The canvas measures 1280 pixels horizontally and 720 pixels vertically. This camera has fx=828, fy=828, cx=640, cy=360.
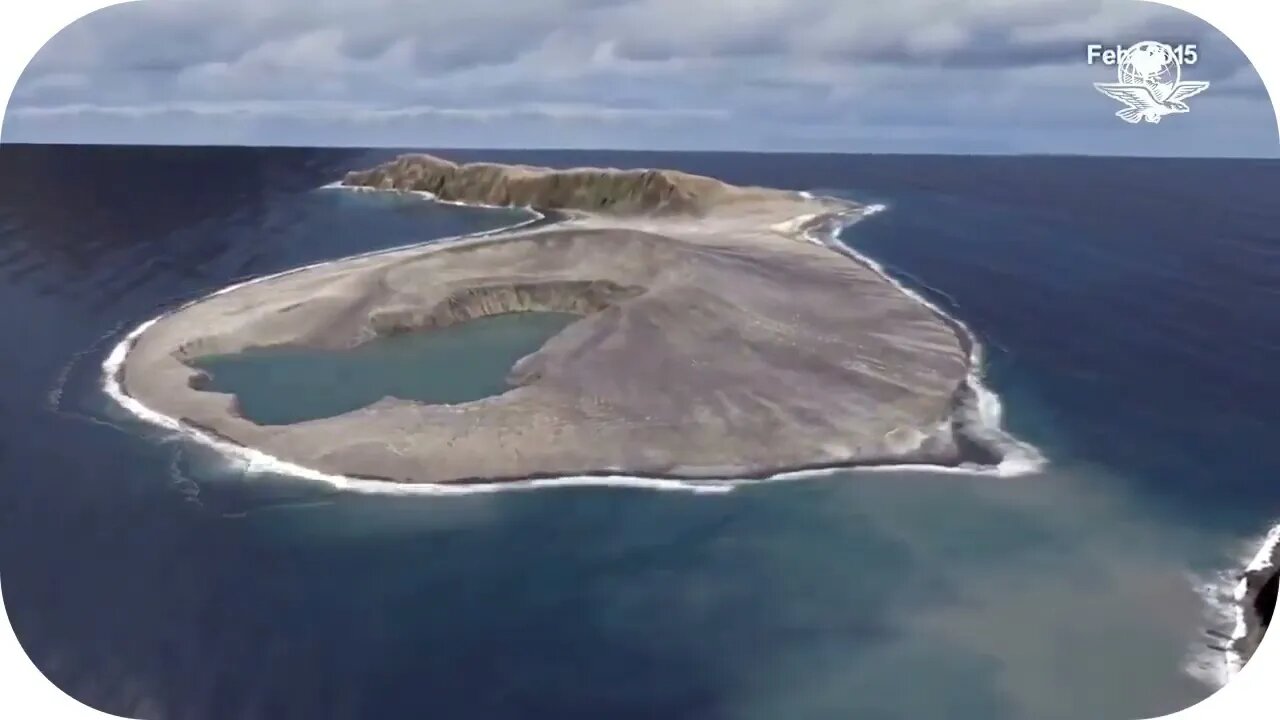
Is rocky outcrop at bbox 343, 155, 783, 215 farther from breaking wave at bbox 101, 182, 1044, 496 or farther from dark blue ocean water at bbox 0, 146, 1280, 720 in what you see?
breaking wave at bbox 101, 182, 1044, 496

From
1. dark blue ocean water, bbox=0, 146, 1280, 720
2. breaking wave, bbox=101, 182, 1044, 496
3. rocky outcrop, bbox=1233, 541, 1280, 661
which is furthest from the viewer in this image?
breaking wave, bbox=101, 182, 1044, 496

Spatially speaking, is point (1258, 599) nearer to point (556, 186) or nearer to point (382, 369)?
point (556, 186)

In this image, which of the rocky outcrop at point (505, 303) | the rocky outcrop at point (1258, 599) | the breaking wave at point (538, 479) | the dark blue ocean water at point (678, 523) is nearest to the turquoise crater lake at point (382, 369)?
the rocky outcrop at point (505, 303)

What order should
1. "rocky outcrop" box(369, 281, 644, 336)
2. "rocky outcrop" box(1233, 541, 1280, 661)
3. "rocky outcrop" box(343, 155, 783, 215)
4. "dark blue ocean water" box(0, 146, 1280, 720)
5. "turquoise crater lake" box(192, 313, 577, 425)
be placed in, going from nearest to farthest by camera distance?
"dark blue ocean water" box(0, 146, 1280, 720) → "rocky outcrop" box(1233, 541, 1280, 661) → "turquoise crater lake" box(192, 313, 577, 425) → "rocky outcrop" box(343, 155, 783, 215) → "rocky outcrop" box(369, 281, 644, 336)

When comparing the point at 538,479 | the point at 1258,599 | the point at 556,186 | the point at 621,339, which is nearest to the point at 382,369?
the point at 621,339

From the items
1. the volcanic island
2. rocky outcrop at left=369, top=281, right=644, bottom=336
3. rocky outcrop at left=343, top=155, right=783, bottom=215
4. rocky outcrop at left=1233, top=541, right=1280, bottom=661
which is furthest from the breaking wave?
rocky outcrop at left=343, top=155, right=783, bottom=215

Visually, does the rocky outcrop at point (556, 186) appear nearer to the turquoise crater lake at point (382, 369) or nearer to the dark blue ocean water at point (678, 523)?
the dark blue ocean water at point (678, 523)

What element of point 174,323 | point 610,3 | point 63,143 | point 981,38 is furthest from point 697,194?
point 63,143
